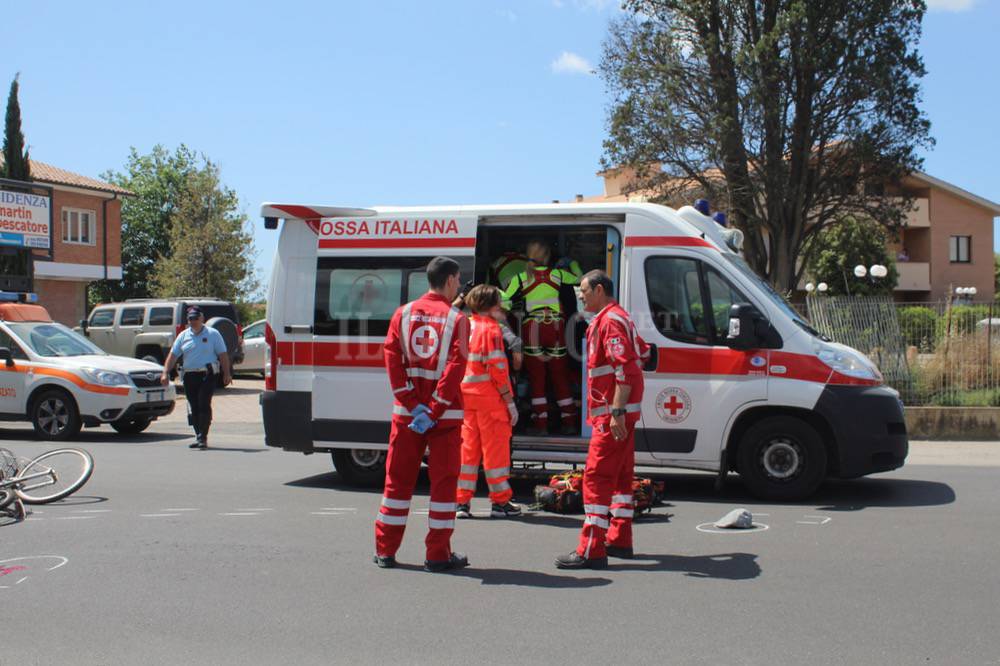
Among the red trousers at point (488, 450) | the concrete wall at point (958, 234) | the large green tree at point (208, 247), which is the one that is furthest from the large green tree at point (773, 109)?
the concrete wall at point (958, 234)

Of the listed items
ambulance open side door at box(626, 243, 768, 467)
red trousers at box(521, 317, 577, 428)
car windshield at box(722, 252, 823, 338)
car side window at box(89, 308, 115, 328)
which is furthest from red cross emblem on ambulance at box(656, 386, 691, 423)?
car side window at box(89, 308, 115, 328)

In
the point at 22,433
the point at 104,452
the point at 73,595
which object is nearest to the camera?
the point at 73,595

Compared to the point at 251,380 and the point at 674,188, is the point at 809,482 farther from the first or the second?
the point at 674,188

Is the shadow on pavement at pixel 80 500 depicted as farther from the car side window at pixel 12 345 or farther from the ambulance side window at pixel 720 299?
the car side window at pixel 12 345

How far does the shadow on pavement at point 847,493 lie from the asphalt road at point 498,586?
50 mm

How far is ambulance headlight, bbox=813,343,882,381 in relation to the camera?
8547 mm

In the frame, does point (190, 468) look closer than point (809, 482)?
No

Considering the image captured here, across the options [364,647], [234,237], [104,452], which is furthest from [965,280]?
[364,647]

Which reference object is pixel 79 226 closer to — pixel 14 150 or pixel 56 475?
pixel 14 150

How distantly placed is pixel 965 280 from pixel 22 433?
53156mm

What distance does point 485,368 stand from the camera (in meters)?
8.07

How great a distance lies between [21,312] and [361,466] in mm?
8153

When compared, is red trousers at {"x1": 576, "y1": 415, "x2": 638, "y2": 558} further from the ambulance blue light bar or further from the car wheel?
the ambulance blue light bar

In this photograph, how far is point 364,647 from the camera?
4.79 metres
